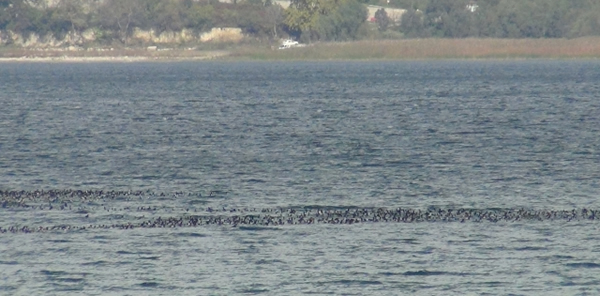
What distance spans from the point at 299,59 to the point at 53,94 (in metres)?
104

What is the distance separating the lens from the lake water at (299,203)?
69.2ft

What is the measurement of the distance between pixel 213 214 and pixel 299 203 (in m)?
2.77

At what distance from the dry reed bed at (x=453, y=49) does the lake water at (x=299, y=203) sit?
116m

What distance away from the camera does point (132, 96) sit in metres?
91.9

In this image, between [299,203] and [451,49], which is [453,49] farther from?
[299,203]

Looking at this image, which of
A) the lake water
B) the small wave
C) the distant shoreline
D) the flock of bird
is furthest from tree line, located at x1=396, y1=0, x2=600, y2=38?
the small wave

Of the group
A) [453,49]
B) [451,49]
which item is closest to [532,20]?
[453,49]

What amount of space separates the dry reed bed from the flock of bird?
151 metres

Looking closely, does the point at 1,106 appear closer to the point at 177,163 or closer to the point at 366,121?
the point at 366,121

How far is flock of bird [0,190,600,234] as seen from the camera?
86.0 ft

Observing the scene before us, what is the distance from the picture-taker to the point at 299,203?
2922cm

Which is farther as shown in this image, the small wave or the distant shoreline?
the distant shoreline

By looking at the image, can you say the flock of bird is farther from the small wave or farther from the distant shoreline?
the distant shoreline

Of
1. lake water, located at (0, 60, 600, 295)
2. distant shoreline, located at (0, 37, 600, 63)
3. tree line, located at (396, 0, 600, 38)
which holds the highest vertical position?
lake water, located at (0, 60, 600, 295)
